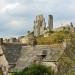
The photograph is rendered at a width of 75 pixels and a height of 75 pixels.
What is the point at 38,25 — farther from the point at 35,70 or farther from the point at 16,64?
the point at 35,70

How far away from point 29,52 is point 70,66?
4052 cm

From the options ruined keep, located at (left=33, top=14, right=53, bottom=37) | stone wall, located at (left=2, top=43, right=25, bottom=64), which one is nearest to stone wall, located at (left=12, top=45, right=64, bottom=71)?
stone wall, located at (left=2, top=43, right=25, bottom=64)

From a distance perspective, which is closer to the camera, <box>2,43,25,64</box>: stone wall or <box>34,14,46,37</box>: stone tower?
<box>2,43,25,64</box>: stone wall

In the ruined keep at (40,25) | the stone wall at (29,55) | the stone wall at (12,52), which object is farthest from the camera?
the ruined keep at (40,25)

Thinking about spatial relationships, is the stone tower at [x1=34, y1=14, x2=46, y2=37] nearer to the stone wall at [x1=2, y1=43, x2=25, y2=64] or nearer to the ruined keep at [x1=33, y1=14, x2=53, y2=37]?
the ruined keep at [x1=33, y1=14, x2=53, y2=37]

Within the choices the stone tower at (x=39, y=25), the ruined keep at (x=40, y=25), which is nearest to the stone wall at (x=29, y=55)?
the ruined keep at (x=40, y=25)

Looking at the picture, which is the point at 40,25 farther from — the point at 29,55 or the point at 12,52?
the point at 29,55

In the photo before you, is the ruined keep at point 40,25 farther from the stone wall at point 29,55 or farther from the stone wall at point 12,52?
the stone wall at point 29,55

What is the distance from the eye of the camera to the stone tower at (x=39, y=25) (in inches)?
6186

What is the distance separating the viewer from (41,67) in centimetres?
5209

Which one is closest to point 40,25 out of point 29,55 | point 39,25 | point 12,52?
point 39,25

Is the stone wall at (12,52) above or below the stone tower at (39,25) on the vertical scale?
below

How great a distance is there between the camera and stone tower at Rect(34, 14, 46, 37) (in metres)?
157

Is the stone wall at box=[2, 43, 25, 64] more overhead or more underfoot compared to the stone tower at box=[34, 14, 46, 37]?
more underfoot
